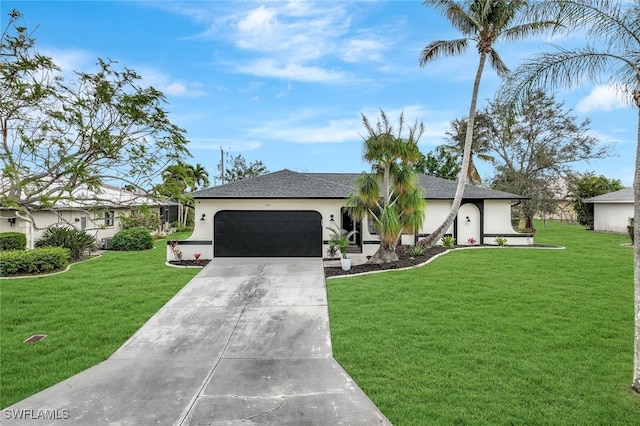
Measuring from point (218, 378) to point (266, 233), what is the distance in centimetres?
1004

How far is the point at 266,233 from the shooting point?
1496cm

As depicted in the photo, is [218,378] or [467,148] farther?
[467,148]

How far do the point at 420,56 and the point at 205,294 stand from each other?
44.8 ft

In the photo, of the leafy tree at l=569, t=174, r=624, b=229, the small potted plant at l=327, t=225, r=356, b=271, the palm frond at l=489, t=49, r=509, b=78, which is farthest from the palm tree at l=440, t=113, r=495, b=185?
the small potted plant at l=327, t=225, r=356, b=271

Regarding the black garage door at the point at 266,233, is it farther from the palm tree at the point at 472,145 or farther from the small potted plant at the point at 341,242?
the palm tree at the point at 472,145

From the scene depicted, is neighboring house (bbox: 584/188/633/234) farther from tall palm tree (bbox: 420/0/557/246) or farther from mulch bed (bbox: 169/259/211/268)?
mulch bed (bbox: 169/259/211/268)

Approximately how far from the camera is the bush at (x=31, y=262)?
11.5m

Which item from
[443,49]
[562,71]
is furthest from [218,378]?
[443,49]

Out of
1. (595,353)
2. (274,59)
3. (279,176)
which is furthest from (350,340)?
(274,59)

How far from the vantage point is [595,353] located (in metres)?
5.55

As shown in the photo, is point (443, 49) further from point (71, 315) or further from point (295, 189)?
point (71, 315)

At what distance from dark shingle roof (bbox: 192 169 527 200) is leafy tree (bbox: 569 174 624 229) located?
13748mm

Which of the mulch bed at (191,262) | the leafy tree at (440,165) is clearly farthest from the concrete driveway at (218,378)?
the leafy tree at (440,165)

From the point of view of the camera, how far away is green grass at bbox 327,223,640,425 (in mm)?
4191
